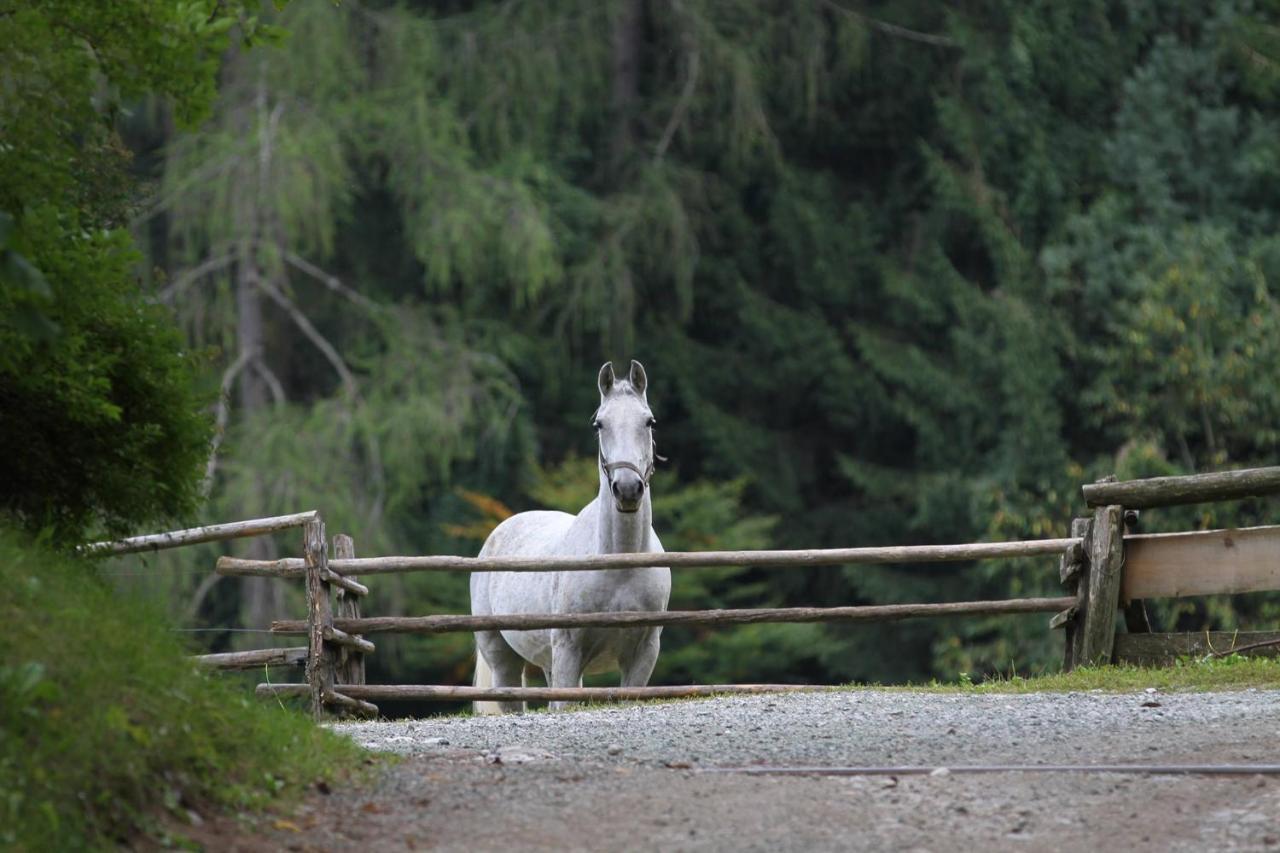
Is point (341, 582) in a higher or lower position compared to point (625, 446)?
lower

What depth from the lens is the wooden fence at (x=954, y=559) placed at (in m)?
10.3

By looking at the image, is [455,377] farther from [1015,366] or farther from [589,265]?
[1015,366]

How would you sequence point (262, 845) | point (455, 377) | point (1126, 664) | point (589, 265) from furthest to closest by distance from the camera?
point (589, 265), point (455, 377), point (1126, 664), point (262, 845)

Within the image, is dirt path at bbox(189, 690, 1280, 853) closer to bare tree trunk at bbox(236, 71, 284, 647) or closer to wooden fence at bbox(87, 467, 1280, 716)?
wooden fence at bbox(87, 467, 1280, 716)

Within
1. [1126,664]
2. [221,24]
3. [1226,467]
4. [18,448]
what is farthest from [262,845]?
[1226,467]

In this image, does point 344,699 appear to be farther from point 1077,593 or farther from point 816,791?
point 816,791

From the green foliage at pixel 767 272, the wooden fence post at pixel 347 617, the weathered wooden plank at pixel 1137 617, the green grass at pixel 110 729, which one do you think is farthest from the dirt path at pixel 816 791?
the green foliage at pixel 767 272

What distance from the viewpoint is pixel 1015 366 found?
84.2 ft

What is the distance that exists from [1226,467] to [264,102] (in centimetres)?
1322

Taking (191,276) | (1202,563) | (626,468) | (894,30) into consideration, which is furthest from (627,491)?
(894,30)

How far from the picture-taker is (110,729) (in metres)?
5.67

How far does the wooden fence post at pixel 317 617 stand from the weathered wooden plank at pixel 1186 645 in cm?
451

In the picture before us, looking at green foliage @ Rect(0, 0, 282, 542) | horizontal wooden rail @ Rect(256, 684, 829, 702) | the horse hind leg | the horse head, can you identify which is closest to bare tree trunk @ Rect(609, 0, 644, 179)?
the horse hind leg

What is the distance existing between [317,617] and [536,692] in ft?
4.38
